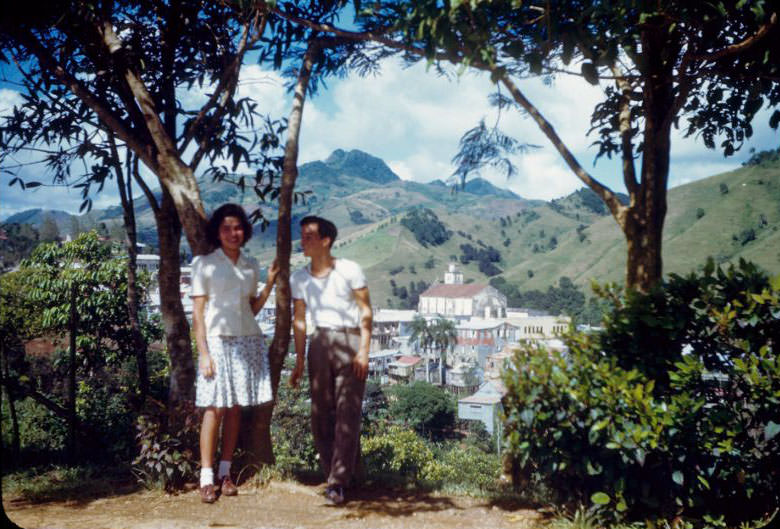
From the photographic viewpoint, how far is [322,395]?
11.2 feet

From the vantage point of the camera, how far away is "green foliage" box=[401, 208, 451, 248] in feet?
543

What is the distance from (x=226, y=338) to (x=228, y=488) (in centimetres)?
95

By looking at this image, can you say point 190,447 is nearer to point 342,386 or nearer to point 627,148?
point 342,386

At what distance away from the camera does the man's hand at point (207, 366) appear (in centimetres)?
315

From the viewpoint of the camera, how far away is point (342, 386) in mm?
3359

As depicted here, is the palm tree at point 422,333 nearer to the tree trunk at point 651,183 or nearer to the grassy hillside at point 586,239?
the grassy hillside at point 586,239

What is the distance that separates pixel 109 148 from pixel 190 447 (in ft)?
10.4

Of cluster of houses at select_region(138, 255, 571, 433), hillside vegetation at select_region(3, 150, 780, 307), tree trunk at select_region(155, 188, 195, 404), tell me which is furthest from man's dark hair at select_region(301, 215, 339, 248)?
hillside vegetation at select_region(3, 150, 780, 307)

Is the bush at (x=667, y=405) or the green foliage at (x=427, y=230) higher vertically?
the green foliage at (x=427, y=230)

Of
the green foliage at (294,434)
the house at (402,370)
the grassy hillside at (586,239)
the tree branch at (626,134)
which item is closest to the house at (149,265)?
the green foliage at (294,434)

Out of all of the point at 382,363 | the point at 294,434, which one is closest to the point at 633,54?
the point at 294,434

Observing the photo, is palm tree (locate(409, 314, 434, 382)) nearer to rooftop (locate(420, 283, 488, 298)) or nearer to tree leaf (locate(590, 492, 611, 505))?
rooftop (locate(420, 283, 488, 298))

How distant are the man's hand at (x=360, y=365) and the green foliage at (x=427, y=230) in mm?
159861

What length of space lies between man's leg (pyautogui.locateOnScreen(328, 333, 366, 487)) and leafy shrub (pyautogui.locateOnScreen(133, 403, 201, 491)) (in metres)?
0.96
